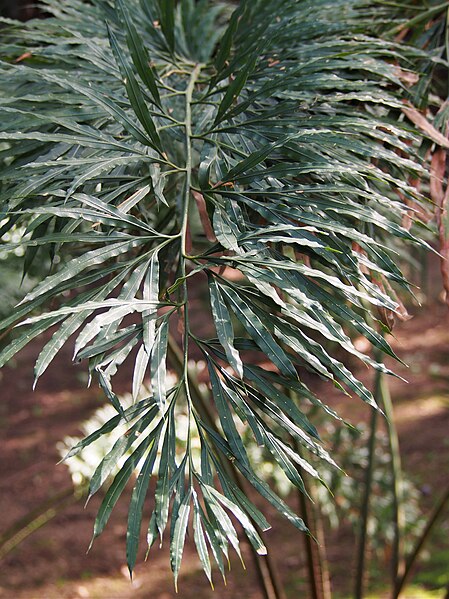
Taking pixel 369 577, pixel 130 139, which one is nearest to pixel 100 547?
pixel 369 577

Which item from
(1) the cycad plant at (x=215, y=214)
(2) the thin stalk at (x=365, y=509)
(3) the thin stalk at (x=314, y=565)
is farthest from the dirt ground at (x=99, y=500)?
(1) the cycad plant at (x=215, y=214)

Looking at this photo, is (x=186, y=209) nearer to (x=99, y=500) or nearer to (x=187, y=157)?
(x=187, y=157)

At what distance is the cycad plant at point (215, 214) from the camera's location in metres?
0.62

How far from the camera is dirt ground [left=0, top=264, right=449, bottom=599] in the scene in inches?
90.6

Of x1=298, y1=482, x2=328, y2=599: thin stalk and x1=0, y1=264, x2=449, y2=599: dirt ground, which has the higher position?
x1=298, y1=482, x2=328, y2=599: thin stalk

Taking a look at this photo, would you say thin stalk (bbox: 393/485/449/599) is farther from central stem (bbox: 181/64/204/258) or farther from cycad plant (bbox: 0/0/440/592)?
central stem (bbox: 181/64/204/258)

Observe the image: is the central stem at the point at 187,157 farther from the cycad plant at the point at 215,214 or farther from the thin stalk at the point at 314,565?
the thin stalk at the point at 314,565

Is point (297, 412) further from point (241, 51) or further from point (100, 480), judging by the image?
point (241, 51)

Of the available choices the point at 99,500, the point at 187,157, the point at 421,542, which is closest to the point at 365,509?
the point at 421,542

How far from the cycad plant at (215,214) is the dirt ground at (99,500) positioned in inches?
34.1

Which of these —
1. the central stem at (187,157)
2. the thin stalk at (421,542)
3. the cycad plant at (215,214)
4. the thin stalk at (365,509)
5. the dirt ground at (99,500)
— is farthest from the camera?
the dirt ground at (99,500)

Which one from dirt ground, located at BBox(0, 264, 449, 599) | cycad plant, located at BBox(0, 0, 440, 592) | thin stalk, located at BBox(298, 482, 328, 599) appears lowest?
dirt ground, located at BBox(0, 264, 449, 599)

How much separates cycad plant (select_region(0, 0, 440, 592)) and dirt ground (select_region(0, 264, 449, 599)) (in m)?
0.87

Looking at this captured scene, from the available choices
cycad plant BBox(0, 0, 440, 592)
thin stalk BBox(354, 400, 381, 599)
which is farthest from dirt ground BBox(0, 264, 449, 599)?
cycad plant BBox(0, 0, 440, 592)
